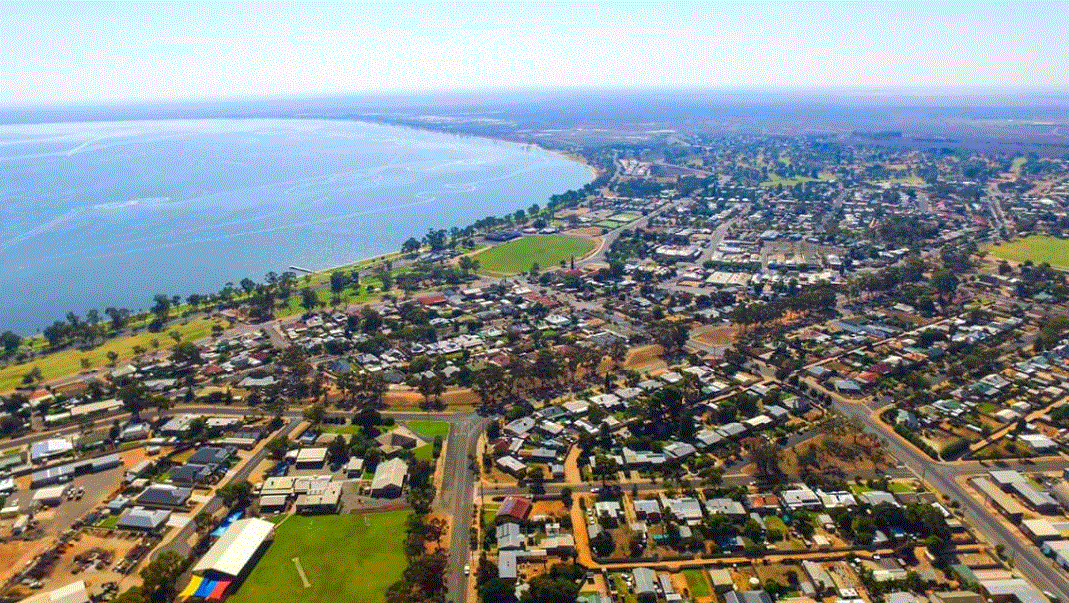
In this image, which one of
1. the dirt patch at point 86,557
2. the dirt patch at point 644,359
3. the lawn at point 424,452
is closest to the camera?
the dirt patch at point 86,557

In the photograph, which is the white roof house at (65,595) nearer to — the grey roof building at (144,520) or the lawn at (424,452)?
the grey roof building at (144,520)

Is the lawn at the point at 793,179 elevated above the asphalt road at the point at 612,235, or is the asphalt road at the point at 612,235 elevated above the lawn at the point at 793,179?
the lawn at the point at 793,179

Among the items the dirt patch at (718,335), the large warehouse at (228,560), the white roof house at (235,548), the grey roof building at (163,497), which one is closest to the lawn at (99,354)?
the grey roof building at (163,497)

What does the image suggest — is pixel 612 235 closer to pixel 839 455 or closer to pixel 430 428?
pixel 430 428

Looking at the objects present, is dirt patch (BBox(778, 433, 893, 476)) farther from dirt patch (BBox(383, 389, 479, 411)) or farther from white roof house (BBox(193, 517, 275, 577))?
white roof house (BBox(193, 517, 275, 577))

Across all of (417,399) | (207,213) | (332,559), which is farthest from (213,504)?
(207,213)

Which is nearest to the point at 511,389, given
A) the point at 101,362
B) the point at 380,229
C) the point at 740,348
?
the point at 740,348

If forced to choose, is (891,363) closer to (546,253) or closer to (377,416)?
(377,416)
